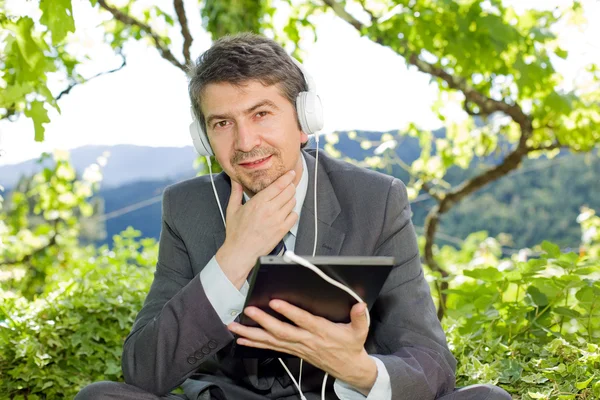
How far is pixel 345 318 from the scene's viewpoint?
5.28ft

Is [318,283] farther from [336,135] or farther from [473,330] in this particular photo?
[336,135]

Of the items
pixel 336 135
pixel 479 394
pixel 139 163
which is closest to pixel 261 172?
pixel 479 394

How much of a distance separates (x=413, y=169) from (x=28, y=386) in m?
5.01

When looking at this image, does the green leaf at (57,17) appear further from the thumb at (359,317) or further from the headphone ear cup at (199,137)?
the thumb at (359,317)

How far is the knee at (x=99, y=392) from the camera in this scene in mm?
1754

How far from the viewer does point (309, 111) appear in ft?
6.52

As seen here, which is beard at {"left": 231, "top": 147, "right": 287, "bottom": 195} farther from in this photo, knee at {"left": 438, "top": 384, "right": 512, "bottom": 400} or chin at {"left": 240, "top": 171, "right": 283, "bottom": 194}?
knee at {"left": 438, "top": 384, "right": 512, "bottom": 400}

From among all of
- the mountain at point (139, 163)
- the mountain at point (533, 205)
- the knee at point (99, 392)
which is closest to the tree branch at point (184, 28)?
the knee at point (99, 392)

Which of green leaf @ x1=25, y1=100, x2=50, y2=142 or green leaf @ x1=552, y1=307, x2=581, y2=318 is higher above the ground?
green leaf @ x1=25, y1=100, x2=50, y2=142

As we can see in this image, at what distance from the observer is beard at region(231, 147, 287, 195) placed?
1954mm

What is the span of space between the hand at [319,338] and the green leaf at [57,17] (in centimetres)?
109

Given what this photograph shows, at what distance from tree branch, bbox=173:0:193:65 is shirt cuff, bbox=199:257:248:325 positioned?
3558 millimetres

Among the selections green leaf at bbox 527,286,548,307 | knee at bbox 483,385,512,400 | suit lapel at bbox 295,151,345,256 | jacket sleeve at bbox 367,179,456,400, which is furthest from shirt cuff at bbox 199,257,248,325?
green leaf at bbox 527,286,548,307

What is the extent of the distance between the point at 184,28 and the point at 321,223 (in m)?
3.49
